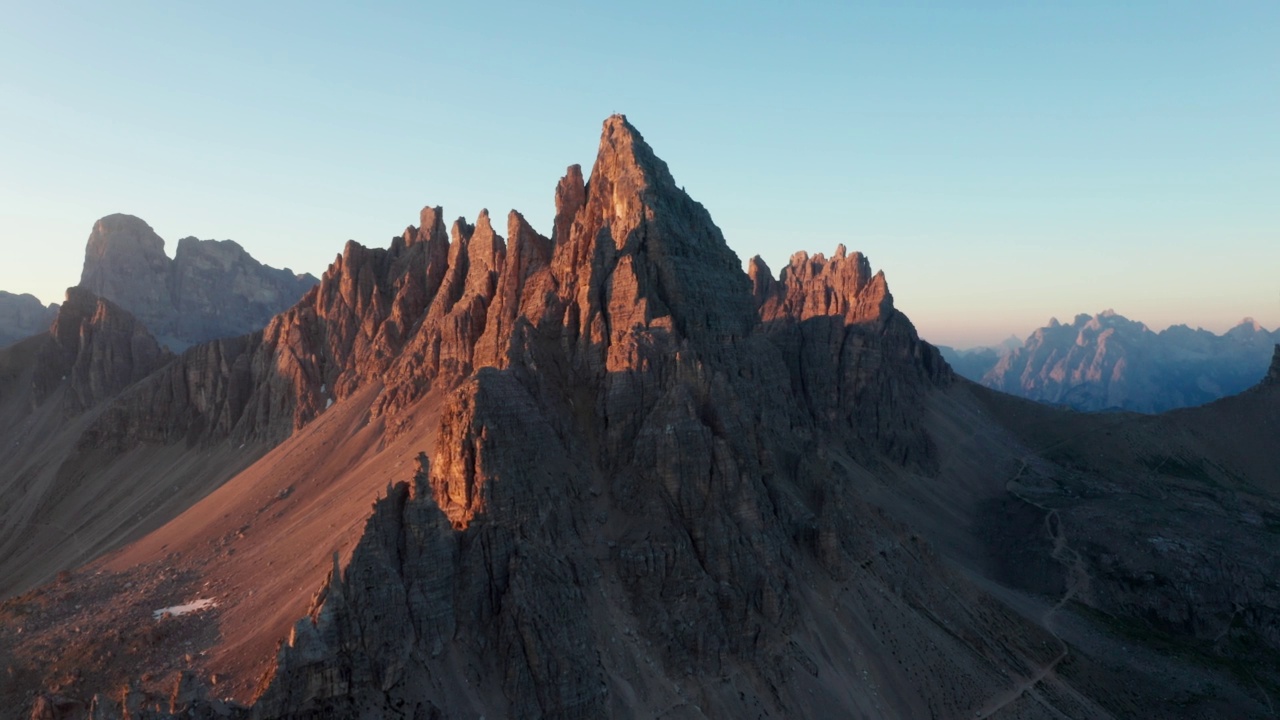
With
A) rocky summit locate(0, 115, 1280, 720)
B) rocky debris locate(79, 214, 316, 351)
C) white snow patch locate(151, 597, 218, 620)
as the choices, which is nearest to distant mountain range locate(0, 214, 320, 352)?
rocky debris locate(79, 214, 316, 351)

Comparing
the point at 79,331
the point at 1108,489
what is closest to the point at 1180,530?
the point at 1108,489

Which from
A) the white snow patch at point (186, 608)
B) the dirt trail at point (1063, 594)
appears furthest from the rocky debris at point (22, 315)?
the dirt trail at point (1063, 594)

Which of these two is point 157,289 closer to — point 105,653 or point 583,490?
point 105,653

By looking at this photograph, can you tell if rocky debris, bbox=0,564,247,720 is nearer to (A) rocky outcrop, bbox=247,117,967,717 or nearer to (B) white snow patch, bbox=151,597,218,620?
(B) white snow patch, bbox=151,597,218,620

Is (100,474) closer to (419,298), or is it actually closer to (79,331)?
(79,331)

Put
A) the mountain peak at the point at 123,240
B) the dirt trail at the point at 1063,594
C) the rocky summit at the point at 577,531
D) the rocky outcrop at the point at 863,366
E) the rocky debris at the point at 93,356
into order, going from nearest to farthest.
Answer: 1. the rocky summit at the point at 577,531
2. the dirt trail at the point at 1063,594
3. the rocky outcrop at the point at 863,366
4. the rocky debris at the point at 93,356
5. the mountain peak at the point at 123,240

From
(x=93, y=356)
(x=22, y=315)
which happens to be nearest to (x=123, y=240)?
(x=22, y=315)

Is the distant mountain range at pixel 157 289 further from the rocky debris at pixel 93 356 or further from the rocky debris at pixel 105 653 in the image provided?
the rocky debris at pixel 105 653
